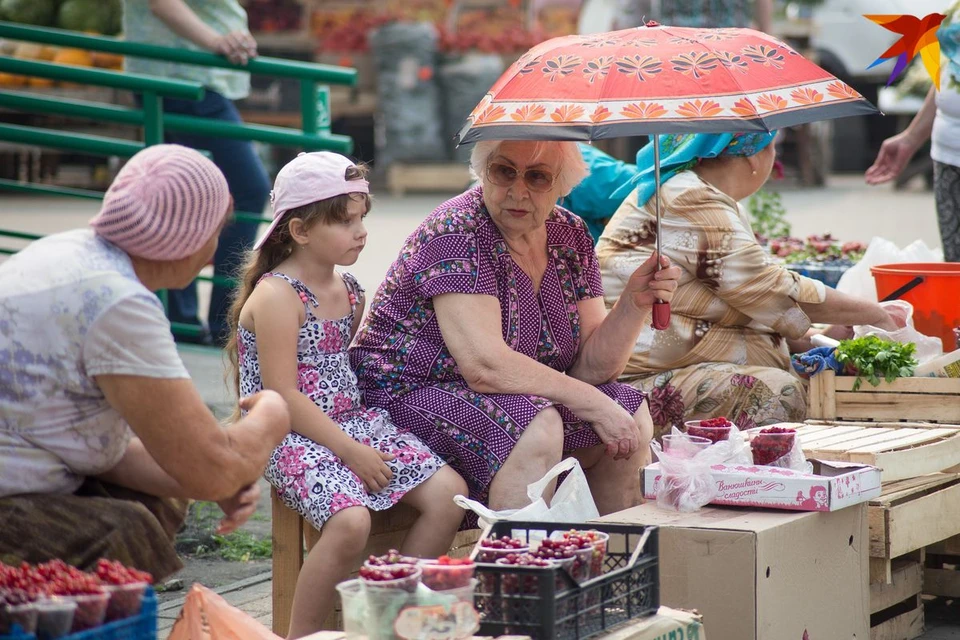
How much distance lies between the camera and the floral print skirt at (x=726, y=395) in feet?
13.2

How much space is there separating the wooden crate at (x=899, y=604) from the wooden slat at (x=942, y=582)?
9 centimetres

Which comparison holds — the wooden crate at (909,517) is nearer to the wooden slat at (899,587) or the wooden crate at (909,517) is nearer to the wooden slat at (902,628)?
the wooden slat at (899,587)

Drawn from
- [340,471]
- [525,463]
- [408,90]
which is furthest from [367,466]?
[408,90]

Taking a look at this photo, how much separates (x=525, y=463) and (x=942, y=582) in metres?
1.40

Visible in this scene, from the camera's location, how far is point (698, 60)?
3.29 metres

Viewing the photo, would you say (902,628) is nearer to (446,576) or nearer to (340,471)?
(340,471)

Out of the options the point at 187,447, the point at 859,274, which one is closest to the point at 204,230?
the point at 187,447

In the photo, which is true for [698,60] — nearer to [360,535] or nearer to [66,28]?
[360,535]

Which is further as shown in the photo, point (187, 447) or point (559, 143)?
point (559, 143)

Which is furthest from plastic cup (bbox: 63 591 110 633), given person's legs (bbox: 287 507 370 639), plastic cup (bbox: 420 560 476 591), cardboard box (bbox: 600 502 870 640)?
cardboard box (bbox: 600 502 870 640)

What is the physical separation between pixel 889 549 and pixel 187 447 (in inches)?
73.6

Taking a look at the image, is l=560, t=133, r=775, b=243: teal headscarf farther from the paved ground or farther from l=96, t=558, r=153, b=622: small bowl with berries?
l=96, t=558, r=153, b=622: small bowl with berries

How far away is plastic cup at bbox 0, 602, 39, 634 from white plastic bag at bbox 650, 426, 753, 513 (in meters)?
1.60

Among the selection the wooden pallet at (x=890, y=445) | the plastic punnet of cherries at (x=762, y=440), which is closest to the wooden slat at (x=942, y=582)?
the wooden pallet at (x=890, y=445)
